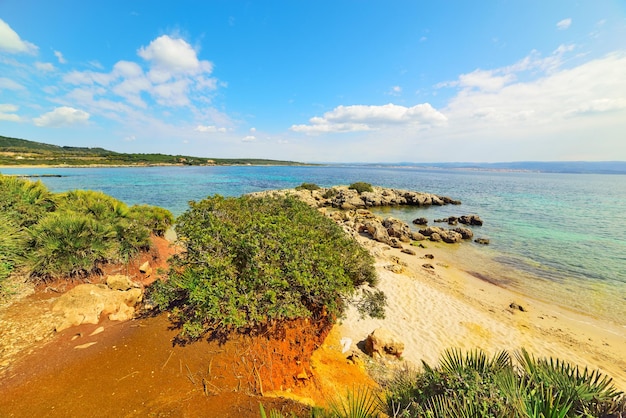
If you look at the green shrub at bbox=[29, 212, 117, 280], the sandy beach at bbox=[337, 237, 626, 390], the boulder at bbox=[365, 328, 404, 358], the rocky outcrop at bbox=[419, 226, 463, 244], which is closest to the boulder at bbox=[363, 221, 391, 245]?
the rocky outcrop at bbox=[419, 226, 463, 244]

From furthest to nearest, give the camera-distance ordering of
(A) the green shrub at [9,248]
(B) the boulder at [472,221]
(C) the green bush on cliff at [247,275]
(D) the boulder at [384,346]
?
(B) the boulder at [472,221] → (D) the boulder at [384,346] → (A) the green shrub at [9,248] → (C) the green bush on cliff at [247,275]

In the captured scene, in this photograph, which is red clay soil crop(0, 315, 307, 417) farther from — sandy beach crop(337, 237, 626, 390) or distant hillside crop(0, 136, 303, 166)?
distant hillside crop(0, 136, 303, 166)

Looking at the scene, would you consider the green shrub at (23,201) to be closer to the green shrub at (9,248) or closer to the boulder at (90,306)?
the green shrub at (9,248)

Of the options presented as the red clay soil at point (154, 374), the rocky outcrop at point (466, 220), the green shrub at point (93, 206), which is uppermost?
the green shrub at point (93, 206)

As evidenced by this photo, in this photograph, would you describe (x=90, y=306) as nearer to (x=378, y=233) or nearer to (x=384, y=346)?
(x=384, y=346)

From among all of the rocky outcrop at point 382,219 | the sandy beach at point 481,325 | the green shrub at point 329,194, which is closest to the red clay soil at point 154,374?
the sandy beach at point 481,325

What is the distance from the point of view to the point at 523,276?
591 inches

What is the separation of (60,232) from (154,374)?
621 centimetres

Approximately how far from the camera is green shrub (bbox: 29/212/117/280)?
725cm

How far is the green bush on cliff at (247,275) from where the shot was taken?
4836mm

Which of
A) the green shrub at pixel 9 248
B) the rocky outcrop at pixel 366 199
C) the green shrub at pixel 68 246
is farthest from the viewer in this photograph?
the rocky outcrop at pixel 366 199

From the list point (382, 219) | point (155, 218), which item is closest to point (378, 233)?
point (382, 219)

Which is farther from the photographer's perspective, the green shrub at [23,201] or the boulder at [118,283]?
the green shrub at [23,201]

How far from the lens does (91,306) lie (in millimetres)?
6125
